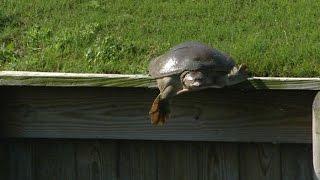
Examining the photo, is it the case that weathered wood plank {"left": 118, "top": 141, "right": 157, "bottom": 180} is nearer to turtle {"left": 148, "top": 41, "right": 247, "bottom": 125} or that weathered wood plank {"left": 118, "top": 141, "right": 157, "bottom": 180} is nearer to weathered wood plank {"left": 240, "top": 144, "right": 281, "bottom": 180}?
turtle {"left": 148, "top": 41, "right": 247, "bottom": 125}

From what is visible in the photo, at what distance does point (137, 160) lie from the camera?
2.88 m

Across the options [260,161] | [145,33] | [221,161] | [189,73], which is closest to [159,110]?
[189,73]

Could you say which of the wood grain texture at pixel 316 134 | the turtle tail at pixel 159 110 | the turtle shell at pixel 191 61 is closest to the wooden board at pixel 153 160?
the wood grain texture at pixel 316 134

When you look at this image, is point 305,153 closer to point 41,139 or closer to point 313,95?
point 313,95

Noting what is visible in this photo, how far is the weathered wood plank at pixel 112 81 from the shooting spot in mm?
2618

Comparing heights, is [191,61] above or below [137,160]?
above

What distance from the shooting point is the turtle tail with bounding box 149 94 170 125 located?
2.55 meters

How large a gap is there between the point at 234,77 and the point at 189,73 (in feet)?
0.62

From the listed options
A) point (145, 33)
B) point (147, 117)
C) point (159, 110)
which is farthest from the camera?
point (145, 33)

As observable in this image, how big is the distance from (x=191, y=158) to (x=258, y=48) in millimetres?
913

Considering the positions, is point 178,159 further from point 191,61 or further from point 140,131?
point 191,61

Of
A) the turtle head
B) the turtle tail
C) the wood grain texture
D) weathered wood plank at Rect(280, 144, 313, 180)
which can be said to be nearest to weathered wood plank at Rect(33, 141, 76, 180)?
the turtle tail

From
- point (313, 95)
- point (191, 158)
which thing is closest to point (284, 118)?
point (313, 95)

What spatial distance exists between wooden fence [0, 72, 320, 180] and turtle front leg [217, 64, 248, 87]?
0.11 m
